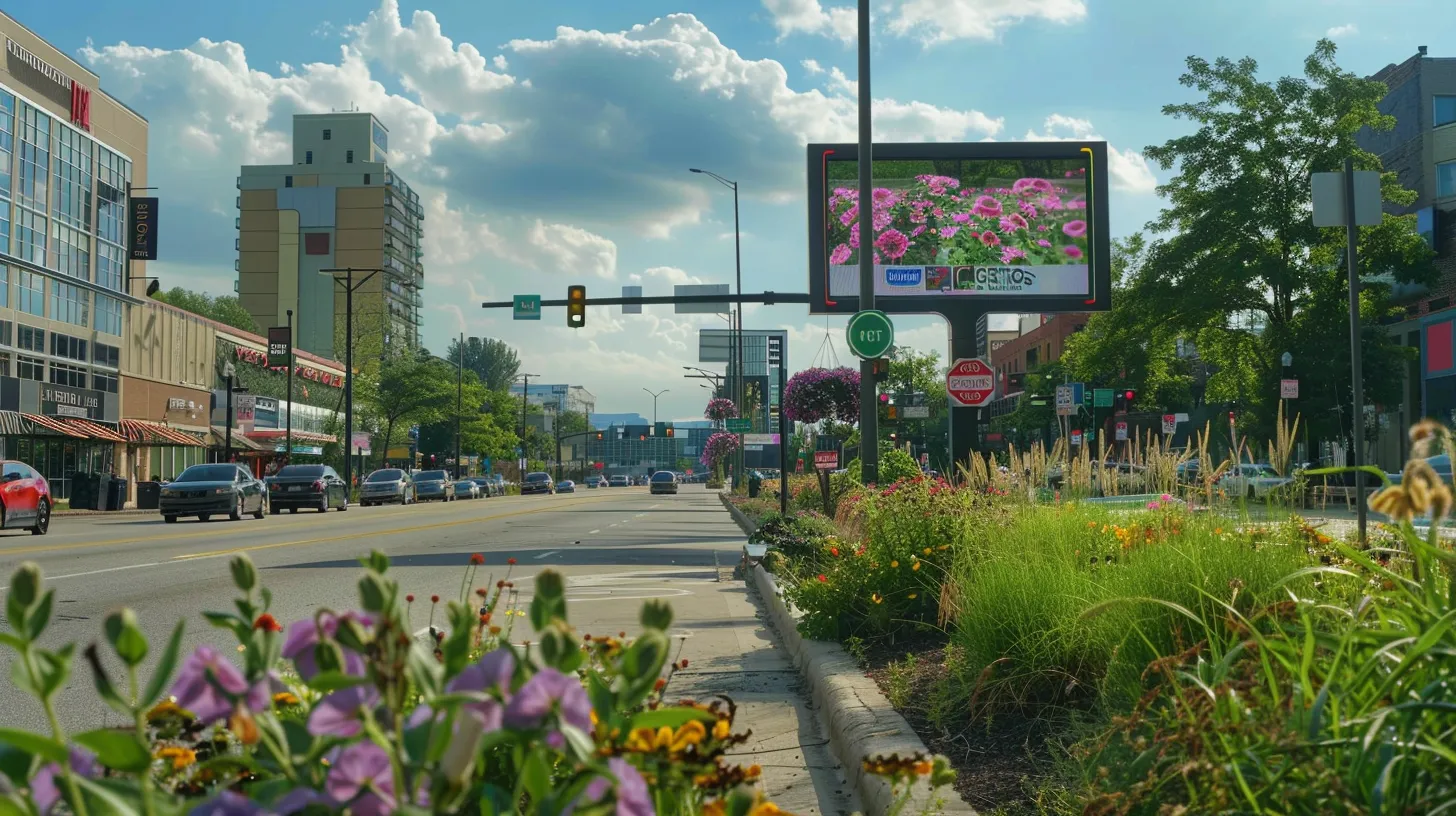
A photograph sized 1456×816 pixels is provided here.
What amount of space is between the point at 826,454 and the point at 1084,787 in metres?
21.2

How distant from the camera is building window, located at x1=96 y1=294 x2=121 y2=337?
5553 cm

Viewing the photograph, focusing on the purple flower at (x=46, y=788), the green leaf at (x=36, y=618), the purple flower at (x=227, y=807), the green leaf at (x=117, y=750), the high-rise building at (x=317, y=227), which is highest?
the high-rise building at (x=317, y=227)

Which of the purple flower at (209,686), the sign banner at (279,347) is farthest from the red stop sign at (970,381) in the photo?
the sign banner at (279,347)

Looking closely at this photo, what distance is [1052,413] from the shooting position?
2950 inches

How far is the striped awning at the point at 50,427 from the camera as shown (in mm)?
46969

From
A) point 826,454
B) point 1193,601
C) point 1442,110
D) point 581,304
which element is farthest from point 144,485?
point 1442,110

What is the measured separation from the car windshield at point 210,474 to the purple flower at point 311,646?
3381 centimetres

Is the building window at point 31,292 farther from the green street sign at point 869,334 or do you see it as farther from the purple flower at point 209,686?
the purple flower at point 209,686

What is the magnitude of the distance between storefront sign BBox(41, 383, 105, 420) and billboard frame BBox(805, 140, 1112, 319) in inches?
1453

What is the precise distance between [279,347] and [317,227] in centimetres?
7075

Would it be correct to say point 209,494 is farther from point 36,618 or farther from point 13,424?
point 36,618

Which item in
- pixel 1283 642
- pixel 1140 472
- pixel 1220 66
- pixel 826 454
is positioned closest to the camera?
pixel 1283 642

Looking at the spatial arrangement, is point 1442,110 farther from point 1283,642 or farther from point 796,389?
point 1283,642

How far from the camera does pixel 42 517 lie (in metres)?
25.6
